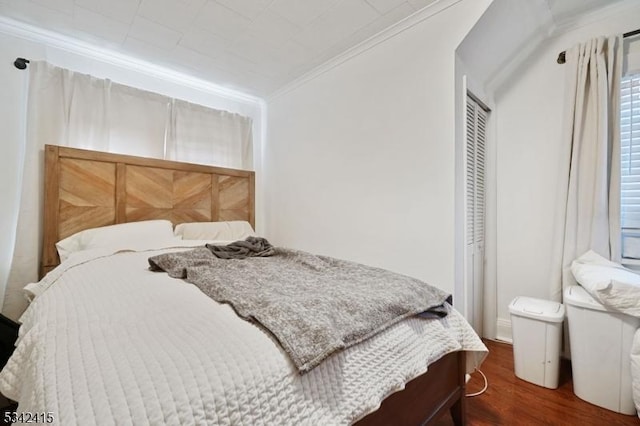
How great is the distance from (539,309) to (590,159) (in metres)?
1.05

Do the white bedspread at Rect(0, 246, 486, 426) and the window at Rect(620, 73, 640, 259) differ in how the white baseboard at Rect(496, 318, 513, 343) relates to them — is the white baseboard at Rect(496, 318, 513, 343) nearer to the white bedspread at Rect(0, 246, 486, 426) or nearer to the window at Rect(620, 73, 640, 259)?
the window at Rect(620, 73, 640, 259)

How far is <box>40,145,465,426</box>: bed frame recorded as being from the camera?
1.28 meters

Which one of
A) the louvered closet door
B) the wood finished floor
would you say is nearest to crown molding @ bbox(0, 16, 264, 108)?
the louvered closet door

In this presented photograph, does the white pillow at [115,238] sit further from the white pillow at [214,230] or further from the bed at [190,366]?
the bed at [190,366]

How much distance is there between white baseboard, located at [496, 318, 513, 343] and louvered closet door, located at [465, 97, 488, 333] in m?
0.16

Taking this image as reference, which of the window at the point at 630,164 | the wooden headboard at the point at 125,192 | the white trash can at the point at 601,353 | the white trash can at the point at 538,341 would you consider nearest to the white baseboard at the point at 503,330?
the white trash can at the point at 538,341

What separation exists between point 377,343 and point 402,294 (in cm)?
26

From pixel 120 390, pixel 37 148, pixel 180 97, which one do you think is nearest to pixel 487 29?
pixel 120 390

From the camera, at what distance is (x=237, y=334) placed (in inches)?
28.9

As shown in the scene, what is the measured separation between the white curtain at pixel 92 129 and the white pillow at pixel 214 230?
0.70m

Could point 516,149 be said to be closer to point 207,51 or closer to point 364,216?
point 364,216

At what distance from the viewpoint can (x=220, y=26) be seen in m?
2.05

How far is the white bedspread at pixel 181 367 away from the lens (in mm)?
525

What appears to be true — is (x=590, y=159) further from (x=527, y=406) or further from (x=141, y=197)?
(x=141, y=197)
